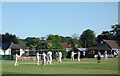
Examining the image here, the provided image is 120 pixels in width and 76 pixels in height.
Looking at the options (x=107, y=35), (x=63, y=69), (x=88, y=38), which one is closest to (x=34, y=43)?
(x=88, y=38)

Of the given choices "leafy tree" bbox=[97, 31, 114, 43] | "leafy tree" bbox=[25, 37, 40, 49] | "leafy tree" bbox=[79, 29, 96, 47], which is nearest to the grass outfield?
"leafy tree" bbox=[25, 37, 40, 49]

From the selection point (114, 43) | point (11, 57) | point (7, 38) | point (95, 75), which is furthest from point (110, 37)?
point (95, 75)

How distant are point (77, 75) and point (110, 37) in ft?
363

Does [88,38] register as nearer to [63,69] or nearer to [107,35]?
[107,35]

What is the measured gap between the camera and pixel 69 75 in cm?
2116

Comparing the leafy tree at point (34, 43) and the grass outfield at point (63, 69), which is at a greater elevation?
the leafy tree at point (34, 43)

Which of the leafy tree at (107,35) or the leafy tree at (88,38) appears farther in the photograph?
the leafy tree at (88,38)

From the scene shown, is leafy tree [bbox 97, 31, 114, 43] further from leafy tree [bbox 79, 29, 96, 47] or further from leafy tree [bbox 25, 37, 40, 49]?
leafy tree [bbox 25, 37, 40, 49]

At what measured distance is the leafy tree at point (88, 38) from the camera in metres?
147

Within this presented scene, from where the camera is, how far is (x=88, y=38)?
148 m

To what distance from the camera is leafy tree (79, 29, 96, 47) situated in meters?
147

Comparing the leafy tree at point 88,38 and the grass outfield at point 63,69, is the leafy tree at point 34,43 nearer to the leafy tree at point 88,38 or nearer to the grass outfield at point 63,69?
the leafy tree at point 88,38

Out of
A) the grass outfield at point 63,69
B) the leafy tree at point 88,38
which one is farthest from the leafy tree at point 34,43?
the grass outfield at point 63,69

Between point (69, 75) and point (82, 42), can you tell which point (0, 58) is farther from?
point (82, 42)
